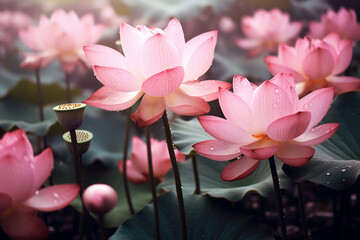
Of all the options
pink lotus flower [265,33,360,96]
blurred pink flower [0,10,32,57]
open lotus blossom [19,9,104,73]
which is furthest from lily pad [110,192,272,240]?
blurred pink flower [0,10,32,57]

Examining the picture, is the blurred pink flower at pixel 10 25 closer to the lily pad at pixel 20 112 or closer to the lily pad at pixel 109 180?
the lily pad at pixel 20 112

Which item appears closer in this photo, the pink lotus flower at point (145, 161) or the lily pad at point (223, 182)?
the lily pad at point (223, 182)

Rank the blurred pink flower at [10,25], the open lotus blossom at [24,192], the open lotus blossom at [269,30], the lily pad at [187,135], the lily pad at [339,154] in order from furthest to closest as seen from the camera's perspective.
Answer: the blurred pink flower at [10,25] → the open lotus blossom at [269,30] → the lily pad at [187,135] → the lily pad at [339,154] → the open lotus blossom at [24,192]

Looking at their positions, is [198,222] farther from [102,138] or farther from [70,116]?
[102,138]

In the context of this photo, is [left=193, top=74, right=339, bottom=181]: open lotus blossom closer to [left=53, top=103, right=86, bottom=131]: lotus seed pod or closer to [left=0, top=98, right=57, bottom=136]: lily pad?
[left=53, top=103, right=86, bottom=131]: lotus seed pod

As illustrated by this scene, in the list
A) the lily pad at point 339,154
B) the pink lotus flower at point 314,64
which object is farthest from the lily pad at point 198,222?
the pink lotus flower at point 314,64

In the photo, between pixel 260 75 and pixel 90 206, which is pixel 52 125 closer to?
pixel 90 206

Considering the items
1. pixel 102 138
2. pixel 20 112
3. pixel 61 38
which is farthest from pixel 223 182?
pixel 20 112
